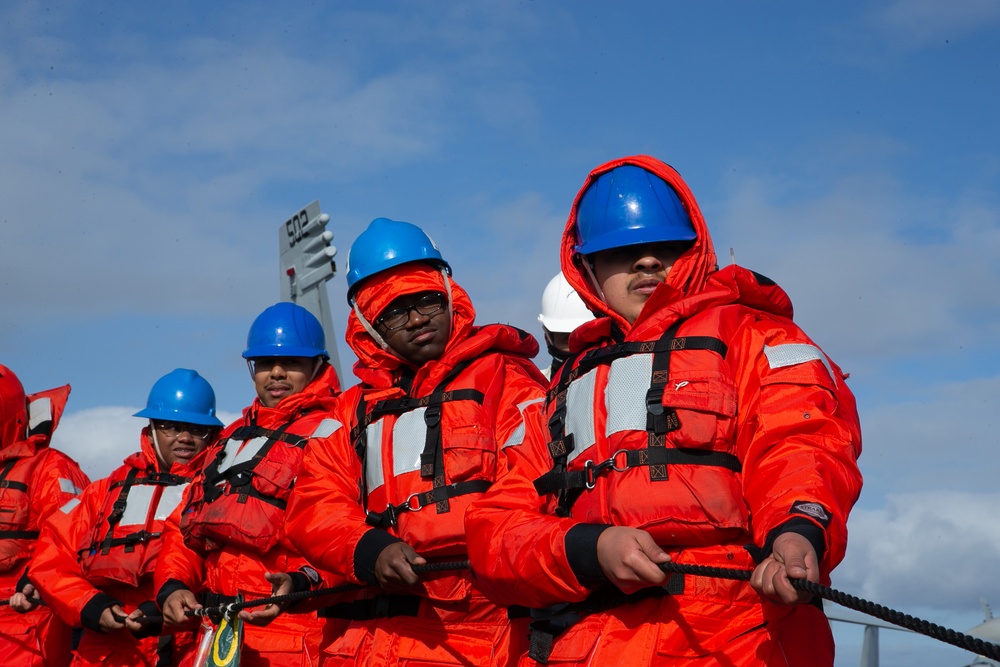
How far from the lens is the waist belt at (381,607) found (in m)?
5.02

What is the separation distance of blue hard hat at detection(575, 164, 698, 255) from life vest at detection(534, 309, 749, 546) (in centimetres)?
43

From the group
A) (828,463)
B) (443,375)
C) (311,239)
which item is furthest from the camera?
(311,239)

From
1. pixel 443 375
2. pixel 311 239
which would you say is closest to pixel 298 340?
pixel 443 375

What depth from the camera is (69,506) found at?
30.0ft

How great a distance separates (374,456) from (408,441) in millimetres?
207

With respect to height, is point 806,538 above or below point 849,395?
below

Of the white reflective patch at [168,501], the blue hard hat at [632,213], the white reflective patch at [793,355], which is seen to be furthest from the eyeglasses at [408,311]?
the white reflective patch at [168,501]

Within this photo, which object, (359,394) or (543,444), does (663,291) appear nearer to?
(543,444)

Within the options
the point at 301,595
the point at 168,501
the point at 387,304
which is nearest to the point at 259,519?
the point at 301,595

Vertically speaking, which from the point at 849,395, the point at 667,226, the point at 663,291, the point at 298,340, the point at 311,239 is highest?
the point at 311,239

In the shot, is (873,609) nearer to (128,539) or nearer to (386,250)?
(386,250)

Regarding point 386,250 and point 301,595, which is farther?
point 386,250

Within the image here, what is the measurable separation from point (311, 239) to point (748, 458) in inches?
453

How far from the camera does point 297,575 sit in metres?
5.82
